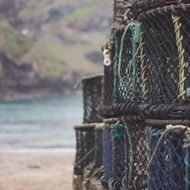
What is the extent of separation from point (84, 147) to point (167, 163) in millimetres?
5841

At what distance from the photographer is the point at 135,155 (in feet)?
19.2

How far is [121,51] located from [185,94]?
1796 millimetres

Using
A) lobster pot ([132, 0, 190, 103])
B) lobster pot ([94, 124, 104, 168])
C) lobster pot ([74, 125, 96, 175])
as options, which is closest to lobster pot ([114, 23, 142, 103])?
lobster pot ([132, 0, 190, 103])

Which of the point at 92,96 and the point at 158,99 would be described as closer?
the point at 158,99

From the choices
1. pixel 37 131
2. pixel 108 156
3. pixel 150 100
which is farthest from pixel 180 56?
pixel 37 131

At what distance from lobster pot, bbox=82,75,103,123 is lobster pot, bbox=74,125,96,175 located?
0.32 m

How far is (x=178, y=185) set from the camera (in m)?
4.48

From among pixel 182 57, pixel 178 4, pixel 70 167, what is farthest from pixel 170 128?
pixel 70 167

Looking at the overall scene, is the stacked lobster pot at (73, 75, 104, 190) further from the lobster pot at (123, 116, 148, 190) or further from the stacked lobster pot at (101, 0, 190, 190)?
the stacked lobster pot at (101, 0, 190, 190)

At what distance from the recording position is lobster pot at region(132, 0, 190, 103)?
14.7 feet

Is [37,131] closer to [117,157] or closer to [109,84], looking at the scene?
[109,84]

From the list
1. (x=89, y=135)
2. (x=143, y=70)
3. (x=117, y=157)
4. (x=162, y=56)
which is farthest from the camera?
(x=89, y=135)

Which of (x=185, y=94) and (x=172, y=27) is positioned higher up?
(x=172, y=27)

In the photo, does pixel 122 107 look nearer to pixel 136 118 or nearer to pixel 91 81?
pixel 136 118
